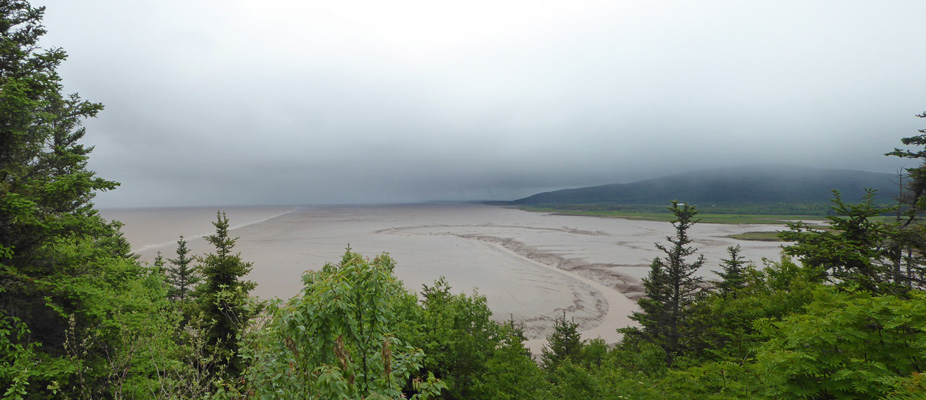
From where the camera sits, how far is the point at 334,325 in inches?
134

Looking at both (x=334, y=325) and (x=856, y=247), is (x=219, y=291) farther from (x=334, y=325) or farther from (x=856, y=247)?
(x=856, y=247)

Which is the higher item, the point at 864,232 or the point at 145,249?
the point at 864,232

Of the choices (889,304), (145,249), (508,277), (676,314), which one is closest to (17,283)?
(889,304)

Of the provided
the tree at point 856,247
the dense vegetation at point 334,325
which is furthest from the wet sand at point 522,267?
the tree at point 856,247

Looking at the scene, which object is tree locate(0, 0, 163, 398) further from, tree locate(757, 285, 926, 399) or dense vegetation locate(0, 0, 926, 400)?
tree locate(757, 285, 926, 399)

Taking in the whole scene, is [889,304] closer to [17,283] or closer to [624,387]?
[624,387]

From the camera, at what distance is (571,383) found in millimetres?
11594

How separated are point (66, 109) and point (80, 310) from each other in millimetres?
10652

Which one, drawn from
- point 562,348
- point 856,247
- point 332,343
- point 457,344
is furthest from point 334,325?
point 562,348

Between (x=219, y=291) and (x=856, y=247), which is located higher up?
(x=856, y=247)

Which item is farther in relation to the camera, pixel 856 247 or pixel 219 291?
pixel 219 291

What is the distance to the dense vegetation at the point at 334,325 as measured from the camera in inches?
144

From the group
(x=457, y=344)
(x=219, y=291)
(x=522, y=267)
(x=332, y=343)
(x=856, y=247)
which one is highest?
(x=332, y=343)

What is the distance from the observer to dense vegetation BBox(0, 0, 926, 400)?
365 centimetres
